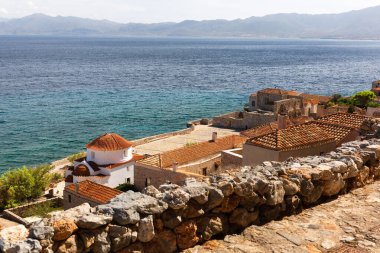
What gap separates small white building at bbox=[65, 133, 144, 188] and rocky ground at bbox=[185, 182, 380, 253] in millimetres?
24832

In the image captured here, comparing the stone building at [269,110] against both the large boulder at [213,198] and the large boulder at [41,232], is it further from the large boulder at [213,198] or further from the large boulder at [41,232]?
the large boulder at [41,232]

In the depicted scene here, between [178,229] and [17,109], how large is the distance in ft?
215

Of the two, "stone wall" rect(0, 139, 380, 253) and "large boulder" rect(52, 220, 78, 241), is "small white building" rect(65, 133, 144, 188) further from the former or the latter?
"large boulder" rect(52, 220, 78, 241)

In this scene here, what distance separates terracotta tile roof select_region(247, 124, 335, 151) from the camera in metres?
16.9

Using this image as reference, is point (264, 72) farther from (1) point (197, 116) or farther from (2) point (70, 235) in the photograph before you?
(2) point (70, 235)

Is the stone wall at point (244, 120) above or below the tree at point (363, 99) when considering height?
below

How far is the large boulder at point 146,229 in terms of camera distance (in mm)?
5730

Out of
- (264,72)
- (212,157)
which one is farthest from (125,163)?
(264,72)

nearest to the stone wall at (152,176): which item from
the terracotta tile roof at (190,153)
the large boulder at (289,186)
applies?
the terracotta tile roof at (190,153)

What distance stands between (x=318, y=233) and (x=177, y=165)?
20.7 m

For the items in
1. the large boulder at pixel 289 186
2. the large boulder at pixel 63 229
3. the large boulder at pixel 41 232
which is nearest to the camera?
the large boulder at pixel 41 232

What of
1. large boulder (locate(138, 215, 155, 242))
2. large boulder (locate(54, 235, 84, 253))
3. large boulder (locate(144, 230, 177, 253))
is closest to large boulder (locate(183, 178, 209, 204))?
large boulder (locate(144, 230, 177, 253))

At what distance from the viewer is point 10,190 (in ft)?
92.9

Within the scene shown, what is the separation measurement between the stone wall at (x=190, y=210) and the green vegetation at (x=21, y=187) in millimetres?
23824
